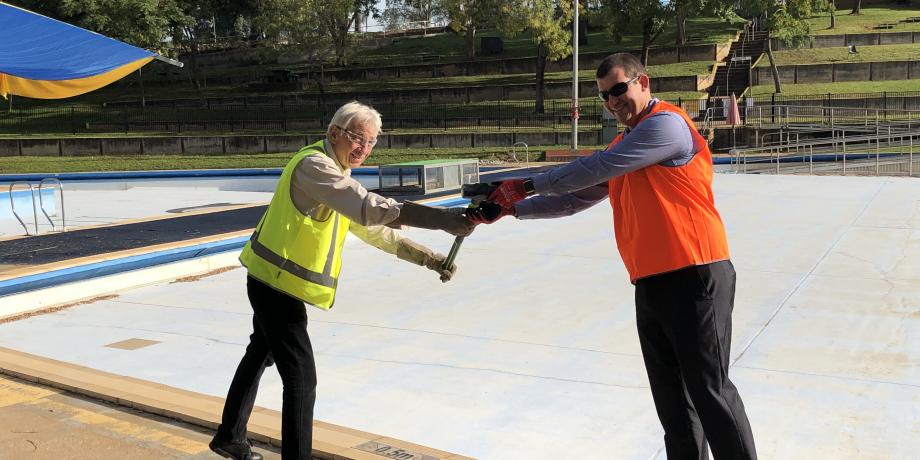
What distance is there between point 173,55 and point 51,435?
4735cm

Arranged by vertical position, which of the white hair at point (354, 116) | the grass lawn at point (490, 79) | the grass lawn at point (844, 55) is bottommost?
the white hair at point (354, 116)

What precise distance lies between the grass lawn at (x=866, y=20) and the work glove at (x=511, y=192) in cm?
4993

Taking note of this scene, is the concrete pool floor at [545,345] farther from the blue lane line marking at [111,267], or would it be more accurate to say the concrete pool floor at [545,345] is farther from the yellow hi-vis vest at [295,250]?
the yellow hi-vis vest at [295,250]

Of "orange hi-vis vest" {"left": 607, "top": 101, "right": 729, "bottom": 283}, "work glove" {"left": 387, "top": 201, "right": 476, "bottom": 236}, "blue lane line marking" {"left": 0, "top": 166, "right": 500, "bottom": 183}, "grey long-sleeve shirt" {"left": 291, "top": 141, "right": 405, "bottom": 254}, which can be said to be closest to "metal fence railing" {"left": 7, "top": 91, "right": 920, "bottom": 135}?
"blue lane line marking" {"left": 0, "top": 166, "right": 500, "bottom": 183}

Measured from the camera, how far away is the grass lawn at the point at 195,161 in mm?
30953

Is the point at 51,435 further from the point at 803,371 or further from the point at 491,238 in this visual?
the point at 491,238

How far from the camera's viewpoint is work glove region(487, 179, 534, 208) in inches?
151

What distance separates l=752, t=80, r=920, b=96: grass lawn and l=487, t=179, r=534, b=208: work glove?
37.0 m

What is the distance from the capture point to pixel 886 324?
7.45 meters

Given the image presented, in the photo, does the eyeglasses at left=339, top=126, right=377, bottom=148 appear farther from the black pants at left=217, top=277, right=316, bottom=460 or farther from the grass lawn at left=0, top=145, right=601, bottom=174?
the grass lawn at left=0, top=145, right=601, bottom=174

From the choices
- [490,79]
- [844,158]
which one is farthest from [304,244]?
[490,79]

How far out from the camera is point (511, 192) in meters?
3.87

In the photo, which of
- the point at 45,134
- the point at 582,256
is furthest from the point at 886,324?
the point at 45,134

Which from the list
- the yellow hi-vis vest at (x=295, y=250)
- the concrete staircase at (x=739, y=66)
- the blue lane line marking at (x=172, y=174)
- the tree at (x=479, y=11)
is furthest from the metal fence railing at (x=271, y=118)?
the yellow hi-vis vest at (x=295, y=250)
